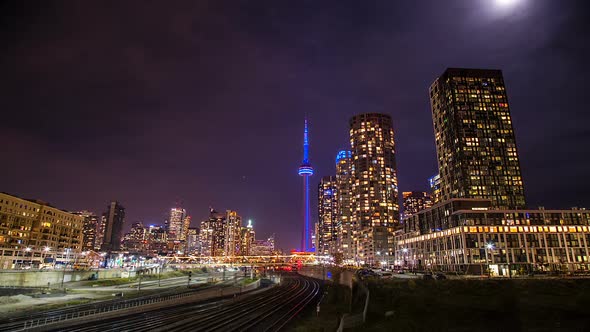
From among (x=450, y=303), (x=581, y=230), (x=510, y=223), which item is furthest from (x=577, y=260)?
(x=450, y=303)

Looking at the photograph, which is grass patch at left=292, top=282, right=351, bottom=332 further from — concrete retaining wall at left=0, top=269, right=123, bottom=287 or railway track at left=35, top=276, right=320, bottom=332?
concrete retaining wall at left=0, top=269, right=123, bottom=287

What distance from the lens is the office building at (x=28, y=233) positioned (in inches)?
6068

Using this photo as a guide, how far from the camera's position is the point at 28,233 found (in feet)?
552

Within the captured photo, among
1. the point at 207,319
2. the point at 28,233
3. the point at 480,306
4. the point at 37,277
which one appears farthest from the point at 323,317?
the point at 28,233

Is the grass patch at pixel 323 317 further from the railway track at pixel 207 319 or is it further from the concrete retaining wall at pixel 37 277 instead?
the concrete retaining wall at pixel 37 277

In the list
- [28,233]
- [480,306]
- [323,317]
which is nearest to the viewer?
[480,306]

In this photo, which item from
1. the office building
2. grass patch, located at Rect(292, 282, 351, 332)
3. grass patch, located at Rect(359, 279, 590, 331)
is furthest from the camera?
the office building

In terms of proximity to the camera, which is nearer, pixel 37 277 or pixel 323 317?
pixel 323 317

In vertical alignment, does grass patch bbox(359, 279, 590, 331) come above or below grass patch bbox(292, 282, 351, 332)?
above

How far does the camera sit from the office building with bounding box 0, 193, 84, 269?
154 meters

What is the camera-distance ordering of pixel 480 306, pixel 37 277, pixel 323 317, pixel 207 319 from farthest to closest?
pixel 37 277
pixel 323 317
pixel 207 319
pixel 480 306

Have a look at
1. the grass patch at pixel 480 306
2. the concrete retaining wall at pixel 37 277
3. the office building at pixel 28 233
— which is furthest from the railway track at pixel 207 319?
the office building at pixel 28 233

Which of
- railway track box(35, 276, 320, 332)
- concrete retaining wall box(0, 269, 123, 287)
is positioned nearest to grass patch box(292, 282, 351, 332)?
railway track box(35, 276, 320, 332)

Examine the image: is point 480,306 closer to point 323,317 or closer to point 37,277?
point 323,317
